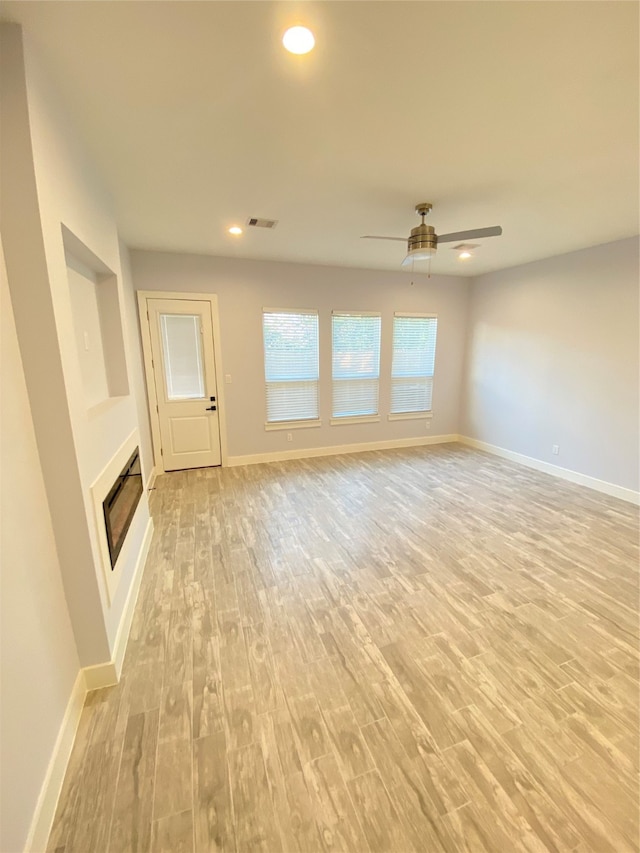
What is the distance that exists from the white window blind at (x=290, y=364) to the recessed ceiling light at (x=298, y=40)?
11.2 ft

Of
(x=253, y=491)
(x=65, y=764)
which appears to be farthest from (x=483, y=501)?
(x=65, y=764)

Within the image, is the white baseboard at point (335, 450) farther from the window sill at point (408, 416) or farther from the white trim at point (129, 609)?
the white trim at point (129, 609)

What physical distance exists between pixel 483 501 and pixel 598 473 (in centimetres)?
161

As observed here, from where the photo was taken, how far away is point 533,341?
4.71 metres

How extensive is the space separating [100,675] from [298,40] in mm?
2894

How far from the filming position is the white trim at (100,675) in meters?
1.66

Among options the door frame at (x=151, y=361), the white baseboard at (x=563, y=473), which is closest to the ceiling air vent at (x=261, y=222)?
the door frame at (x=151, y=361)

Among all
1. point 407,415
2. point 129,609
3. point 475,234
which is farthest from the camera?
point 407,415

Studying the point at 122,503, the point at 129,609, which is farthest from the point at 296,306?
the point at 129,609

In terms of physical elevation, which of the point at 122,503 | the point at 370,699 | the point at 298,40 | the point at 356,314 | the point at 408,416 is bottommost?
the point at 370,699

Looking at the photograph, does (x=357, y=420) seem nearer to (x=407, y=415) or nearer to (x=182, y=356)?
(x=407, y=415)

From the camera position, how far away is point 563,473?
4.45 m

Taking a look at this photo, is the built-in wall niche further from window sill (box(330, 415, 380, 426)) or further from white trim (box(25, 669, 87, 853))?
window sill (box(330, 415, 380, 426))

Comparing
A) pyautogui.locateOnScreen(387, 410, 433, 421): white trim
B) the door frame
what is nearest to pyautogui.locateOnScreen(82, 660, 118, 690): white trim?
the door frame
